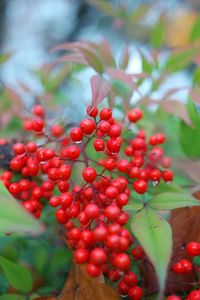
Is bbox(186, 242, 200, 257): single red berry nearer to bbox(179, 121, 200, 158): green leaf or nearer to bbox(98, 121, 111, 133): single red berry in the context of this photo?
bbox(98, 121, 111, 133): single red berry

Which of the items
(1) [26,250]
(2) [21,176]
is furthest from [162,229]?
(1) [26,250]

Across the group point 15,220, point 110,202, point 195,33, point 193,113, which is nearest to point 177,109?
point 193,113

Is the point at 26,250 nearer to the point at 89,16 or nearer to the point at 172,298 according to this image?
the point at 172,298

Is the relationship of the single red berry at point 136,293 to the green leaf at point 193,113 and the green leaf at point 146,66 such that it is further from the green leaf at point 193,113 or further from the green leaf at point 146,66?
the green leaf at point 146,66

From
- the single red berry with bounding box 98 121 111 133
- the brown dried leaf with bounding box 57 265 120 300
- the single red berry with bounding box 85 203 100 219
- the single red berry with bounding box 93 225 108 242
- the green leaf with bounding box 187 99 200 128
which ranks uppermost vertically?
the single red berry with bounding box 98 121 111 133

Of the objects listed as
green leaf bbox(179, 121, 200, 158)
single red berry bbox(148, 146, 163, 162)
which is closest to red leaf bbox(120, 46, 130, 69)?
green leaf bbox(179, 121, 200, 158)

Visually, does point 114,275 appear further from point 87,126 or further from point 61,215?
point 87,126
